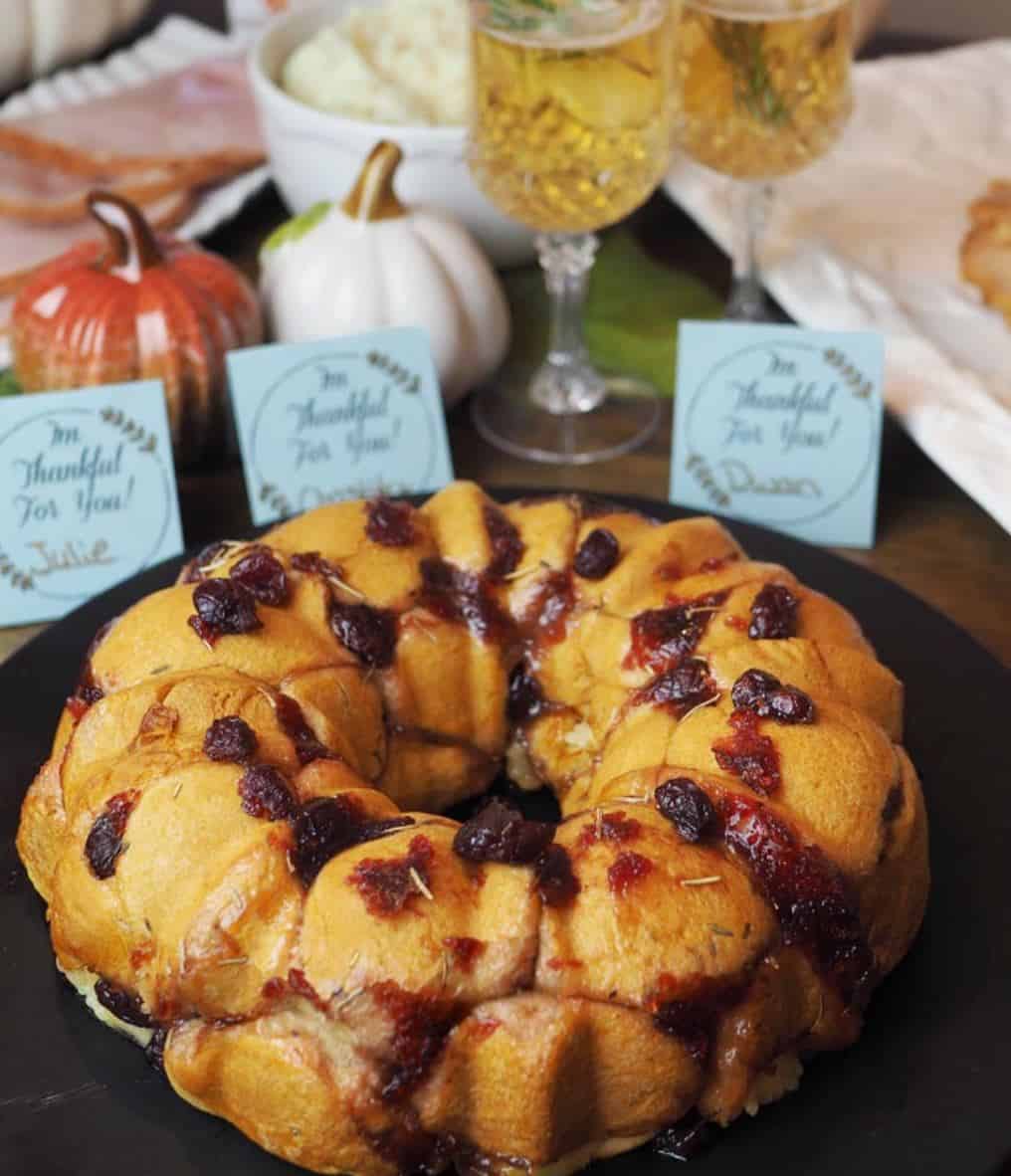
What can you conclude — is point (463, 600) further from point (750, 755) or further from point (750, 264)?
point (750, 264)

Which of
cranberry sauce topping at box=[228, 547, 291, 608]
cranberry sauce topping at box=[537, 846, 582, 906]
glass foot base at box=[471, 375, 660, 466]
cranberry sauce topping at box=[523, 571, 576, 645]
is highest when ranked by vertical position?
cranberry sauce topping at box=[228, 547, 291, 608]

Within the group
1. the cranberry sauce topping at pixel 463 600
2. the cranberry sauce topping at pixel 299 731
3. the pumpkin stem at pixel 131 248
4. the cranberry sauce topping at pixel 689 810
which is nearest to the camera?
the cranberry sauce topping at pixel 689 810

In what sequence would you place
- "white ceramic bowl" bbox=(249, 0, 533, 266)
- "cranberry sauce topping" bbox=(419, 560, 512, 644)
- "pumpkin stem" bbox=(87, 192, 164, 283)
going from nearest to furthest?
"cranberry sauce topping" bbox=(419, 560, 512, 644), "pumpkin stem" bbox=(87, 192, 164, 283), "white ceramic bowl" bbox=(249, 0, 533, 266)

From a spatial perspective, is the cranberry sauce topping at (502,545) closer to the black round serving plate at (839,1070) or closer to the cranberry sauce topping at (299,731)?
the cranberry sauce topping at (299,731)

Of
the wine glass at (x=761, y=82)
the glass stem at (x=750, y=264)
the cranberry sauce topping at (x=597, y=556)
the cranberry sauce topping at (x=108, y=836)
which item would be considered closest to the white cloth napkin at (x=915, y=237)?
the glass stem at (x=750, y=264)

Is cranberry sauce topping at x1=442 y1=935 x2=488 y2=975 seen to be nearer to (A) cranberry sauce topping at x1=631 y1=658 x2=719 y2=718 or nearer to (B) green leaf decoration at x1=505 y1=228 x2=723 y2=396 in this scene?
(A) cranberry sauce topping at x1=631 y1=658 x2=719 y2=718

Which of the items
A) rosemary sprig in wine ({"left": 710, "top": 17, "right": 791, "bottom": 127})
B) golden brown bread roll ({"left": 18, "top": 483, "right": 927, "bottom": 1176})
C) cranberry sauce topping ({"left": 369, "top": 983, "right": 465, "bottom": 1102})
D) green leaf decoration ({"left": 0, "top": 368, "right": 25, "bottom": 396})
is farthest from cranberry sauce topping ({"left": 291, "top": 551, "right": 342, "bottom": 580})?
rosemary sprig in wine ({"left": 710, "top": 17, "right": 791, "bottom": 127})
